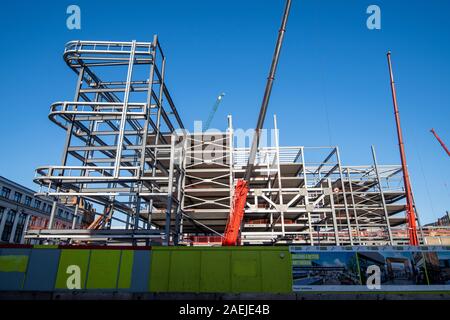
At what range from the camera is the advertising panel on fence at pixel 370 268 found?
10383mm

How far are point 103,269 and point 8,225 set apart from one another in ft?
212

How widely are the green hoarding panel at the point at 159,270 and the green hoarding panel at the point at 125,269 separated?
2.74 ft

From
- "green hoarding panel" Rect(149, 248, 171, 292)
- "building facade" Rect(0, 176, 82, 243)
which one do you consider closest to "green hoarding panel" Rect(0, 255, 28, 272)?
"green hoarding panel" Rect(149, 248, 171, 292)

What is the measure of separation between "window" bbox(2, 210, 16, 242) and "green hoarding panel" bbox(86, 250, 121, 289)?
62.9m

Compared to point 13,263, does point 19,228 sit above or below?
above

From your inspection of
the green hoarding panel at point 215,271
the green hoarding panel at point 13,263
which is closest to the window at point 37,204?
the green hoarding panel at point 13,263

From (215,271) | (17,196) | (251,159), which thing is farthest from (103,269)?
(17,196)

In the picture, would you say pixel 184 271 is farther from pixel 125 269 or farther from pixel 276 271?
pixel 276 271

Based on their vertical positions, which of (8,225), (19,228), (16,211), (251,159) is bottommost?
(251,159)

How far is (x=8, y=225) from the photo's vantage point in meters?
58.8

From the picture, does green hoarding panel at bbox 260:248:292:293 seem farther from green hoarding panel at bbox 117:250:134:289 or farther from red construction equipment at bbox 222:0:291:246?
green hoarding panel at bbox 117:250:134:289
